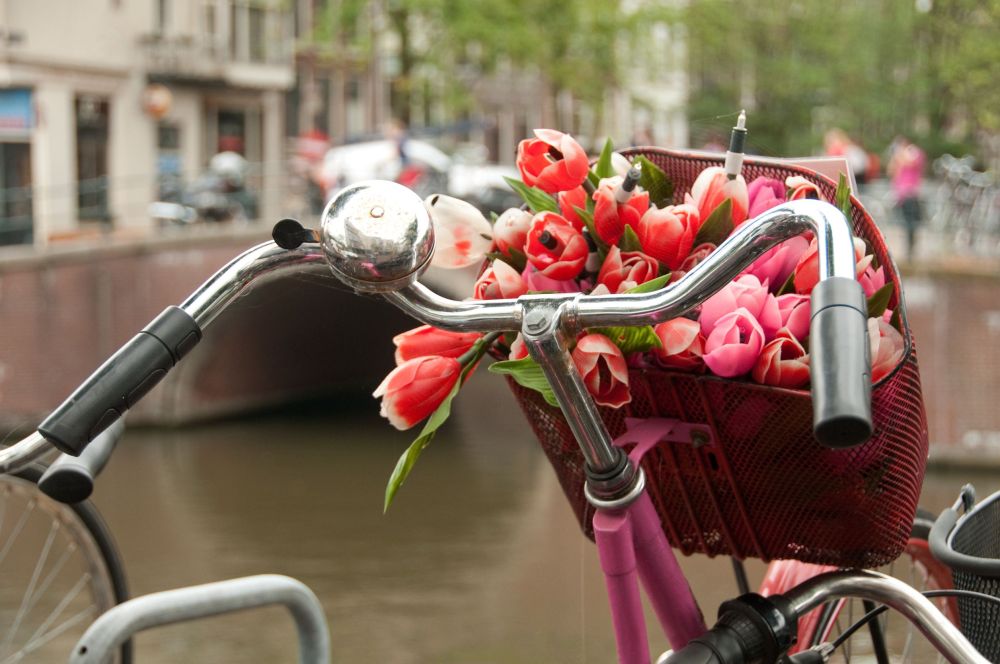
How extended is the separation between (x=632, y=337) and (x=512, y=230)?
0.19 meters

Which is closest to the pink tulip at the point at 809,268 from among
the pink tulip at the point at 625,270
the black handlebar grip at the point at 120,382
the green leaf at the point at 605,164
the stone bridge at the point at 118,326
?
the pink tulip at the point at 625,270

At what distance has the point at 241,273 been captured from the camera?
3.74ft

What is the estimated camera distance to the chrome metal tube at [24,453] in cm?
121

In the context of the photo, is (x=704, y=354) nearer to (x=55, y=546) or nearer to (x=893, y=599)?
(x=893, y=599)

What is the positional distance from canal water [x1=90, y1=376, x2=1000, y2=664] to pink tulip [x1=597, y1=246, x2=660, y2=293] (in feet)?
7.20

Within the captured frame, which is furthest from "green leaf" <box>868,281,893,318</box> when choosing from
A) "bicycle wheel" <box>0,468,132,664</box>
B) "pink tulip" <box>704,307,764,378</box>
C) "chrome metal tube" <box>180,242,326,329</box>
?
"bicycle wheel" <box>0,468,132,664</box>

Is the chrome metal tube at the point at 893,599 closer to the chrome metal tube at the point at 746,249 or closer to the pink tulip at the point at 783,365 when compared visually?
the pink tulip at the point at 783,365

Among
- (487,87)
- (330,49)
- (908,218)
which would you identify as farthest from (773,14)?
(908,218)

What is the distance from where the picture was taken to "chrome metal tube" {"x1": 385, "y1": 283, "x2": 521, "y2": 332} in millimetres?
1055

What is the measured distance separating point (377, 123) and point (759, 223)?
82.1ft

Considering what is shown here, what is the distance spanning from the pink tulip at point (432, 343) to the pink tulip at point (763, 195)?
0.92 feet

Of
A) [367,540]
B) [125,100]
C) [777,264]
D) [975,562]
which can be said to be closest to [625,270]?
[777,264]

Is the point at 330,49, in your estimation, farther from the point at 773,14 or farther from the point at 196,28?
the point at 773,14

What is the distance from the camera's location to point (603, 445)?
114 cm
